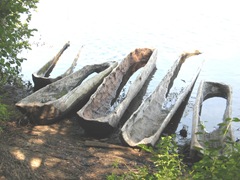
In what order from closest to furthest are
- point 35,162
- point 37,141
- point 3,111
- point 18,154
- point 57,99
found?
point 3,111, point 35,162, point 18,154, point 37,141, point 57,99

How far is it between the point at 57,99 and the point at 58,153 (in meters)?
1.88

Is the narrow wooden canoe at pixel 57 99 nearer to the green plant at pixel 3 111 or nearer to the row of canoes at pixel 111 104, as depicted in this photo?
the row of canoes at pixel 111 104

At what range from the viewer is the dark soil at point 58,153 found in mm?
4352

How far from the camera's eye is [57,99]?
6711 mm

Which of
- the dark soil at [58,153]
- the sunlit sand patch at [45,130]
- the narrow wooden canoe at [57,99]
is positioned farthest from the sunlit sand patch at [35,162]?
the narrow wooden canoe at [57,99]

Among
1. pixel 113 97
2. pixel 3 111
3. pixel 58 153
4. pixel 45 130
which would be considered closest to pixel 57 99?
pixel 45 130

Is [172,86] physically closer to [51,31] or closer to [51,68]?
[51,68]

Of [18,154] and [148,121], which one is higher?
[148,121]

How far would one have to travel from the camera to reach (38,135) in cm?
573

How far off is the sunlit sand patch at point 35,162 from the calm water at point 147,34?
3.74 m

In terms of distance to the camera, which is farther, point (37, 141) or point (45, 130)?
point (45, 130)

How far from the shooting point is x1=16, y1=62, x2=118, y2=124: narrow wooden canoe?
6022 mm

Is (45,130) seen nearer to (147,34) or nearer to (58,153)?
(58,153)

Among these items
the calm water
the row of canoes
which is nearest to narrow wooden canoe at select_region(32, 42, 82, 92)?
the row of canoes
